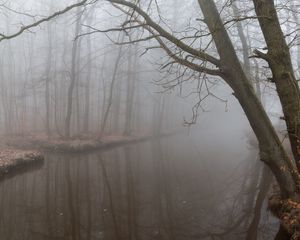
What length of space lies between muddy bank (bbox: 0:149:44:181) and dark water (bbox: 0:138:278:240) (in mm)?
564

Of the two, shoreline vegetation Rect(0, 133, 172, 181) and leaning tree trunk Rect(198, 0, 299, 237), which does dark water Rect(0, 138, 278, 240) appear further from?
leaning tree trunk Rect(198, 0, 299, 237)

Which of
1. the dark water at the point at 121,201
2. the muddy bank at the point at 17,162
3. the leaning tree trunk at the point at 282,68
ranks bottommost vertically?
the dark water at the point at 121,201

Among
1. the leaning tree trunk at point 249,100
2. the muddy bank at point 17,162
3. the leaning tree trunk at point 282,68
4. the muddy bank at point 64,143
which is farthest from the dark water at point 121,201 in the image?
the muddy bank at point 64,143

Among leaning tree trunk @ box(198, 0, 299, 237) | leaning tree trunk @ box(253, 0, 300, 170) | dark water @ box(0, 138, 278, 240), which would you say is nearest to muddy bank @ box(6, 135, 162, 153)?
dark water @ box(0, 138, 278, 240)

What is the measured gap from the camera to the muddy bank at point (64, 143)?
73.7ft

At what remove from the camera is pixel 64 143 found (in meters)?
22.9

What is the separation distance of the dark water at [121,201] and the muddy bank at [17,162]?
56 centimetres

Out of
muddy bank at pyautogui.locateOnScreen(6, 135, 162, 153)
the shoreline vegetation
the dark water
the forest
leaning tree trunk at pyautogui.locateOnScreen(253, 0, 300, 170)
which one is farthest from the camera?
muddy bank at pyautogui.locateOnScreen(6, 135, 162, 153)

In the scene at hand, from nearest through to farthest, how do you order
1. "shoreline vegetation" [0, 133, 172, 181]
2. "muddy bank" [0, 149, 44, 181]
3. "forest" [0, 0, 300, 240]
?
"forest" [0, 0, 300, 240], "muddy bank" [0, 149, 44, 181], "shoreline vegetation" [0, 133, 172, 181]

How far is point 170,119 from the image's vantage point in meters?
42.2

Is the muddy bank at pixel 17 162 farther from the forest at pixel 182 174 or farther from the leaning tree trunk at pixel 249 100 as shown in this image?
the leaning tree trunk at pixel 249 100

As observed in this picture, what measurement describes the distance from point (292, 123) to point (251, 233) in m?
3.76

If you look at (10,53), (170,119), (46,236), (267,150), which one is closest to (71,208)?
(46,236)

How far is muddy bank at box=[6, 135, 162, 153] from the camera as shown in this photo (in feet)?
73.7
